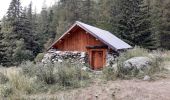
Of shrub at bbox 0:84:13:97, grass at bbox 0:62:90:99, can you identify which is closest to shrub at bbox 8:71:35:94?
grass at bbox 0:62:90:99

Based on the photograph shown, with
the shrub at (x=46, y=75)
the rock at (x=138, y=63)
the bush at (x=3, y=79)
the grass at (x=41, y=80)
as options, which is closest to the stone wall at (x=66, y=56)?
the rock at (x=138, y=63)

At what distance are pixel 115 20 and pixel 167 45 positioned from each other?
28.7 feet

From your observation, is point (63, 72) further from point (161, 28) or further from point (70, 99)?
point (161, 28)

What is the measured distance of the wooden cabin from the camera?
2236 cm

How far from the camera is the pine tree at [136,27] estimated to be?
41781mm

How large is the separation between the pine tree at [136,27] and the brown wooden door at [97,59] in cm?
1890

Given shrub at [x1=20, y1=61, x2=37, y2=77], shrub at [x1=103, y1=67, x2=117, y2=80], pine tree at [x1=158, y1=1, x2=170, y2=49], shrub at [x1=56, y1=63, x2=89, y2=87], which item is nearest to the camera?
shrub at [x1=56, y1=63, x2=89, y2=87]

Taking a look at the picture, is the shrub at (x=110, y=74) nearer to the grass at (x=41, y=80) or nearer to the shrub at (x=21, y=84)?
the grass at (x=41, y=80)

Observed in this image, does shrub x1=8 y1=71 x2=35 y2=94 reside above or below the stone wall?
below

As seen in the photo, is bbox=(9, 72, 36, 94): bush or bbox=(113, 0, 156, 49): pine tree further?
bbox=(113, 0, 156, 49): pine tree

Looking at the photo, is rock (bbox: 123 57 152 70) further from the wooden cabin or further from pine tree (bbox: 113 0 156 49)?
pine tree (bbox: 113 0 156 49)

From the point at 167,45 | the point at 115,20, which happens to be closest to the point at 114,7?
the point at 115,20

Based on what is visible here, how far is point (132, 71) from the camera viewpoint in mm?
15422

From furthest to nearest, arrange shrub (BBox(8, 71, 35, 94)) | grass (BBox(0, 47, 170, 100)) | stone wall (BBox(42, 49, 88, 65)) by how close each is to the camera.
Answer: stone wall (BBox(42, 49, 88, 65)) < shrub (BBox(8, 71, 35, 94)) < grass (BBox(0, 47, 170, 100))
